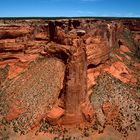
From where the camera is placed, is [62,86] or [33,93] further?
[62,86]

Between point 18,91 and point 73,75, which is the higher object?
point 73,75

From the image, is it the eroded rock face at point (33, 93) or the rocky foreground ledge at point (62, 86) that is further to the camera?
the eroded rock face at point (33, 93)

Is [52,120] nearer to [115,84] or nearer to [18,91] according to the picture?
[18,91]

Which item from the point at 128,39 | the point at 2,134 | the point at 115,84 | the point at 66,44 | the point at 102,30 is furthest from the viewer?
the point at 128,39

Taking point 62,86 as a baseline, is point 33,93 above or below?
below

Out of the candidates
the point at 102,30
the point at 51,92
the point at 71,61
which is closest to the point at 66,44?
the point at 71,61

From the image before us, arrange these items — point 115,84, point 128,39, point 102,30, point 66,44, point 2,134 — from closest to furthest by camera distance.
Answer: point 2,134 → point 66,44 → point 115,84 → point 102,30 → point 128,39

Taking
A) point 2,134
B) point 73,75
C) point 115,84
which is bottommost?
point 2,134

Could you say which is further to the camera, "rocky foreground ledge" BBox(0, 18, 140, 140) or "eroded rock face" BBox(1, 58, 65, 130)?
"eroded rock face" BBox(1, 58, 65, 130)
